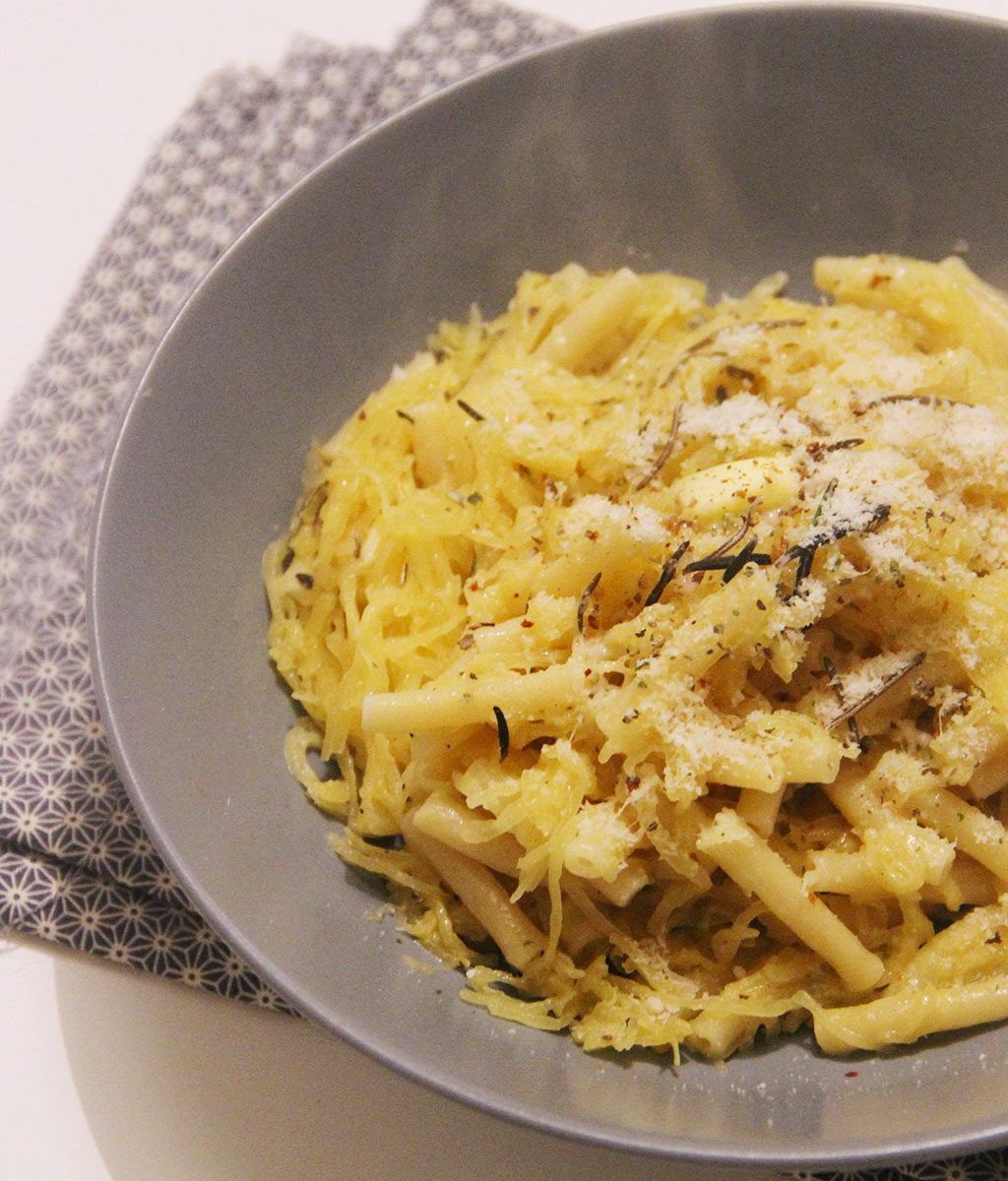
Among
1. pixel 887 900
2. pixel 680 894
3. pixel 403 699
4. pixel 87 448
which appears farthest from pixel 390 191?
pixel 887 900

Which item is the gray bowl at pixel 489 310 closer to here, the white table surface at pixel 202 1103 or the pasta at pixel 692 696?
the pasta at pixel 692 696

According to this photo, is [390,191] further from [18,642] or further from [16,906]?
[16,906]

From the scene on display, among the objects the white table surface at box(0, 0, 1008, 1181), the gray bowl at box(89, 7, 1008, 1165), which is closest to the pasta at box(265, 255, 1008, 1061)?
the gray bowl at box(89, 7, 1008, 1165)

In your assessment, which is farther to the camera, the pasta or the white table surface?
the white table surface

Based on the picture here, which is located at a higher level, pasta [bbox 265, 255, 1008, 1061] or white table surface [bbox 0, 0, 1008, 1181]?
pasta [bbox 265, 255, 1008, 1061]

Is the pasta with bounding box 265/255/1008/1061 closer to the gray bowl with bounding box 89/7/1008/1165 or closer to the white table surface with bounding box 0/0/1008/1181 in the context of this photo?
the gray bowl with bounding box 89/7/1008/1165

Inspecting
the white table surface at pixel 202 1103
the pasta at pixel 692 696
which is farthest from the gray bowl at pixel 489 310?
the white table surface at pixel 202 1103

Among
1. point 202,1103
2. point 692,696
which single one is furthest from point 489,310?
point 202,1103
